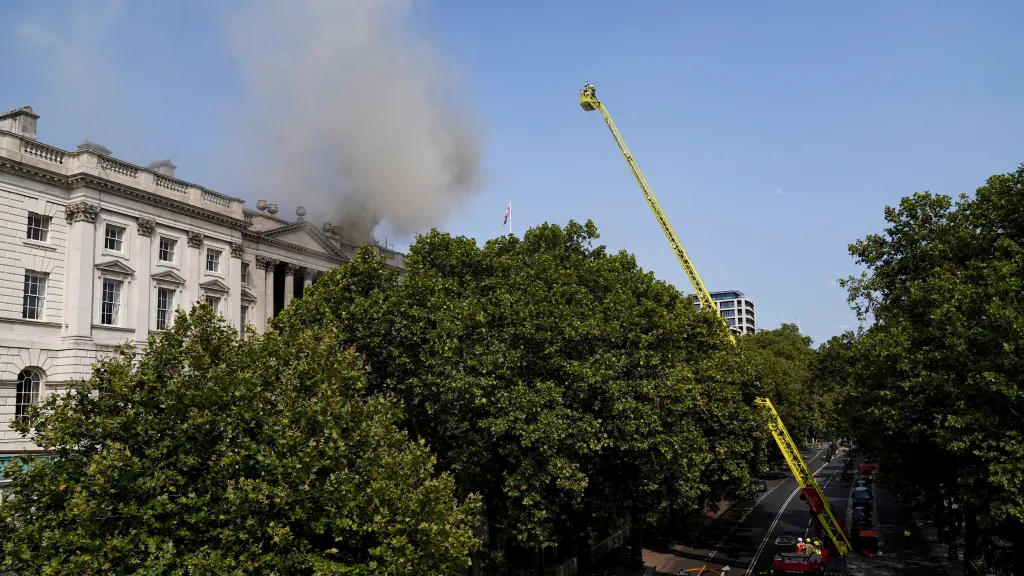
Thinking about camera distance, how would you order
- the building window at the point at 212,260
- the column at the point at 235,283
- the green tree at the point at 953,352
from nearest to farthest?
the green tree at the point at 953,352, the building window at the point at 212,260, the column at the point at 235,283

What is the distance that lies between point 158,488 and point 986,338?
25617 mm

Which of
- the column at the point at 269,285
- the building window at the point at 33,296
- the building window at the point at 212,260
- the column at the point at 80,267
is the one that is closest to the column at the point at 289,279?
the column at the point at 269,285

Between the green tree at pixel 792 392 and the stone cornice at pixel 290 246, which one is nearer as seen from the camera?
the stone cornice at pixel 290 246

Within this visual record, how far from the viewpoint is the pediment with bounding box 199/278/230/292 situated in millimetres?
43625

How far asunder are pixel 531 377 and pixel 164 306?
24479 mm

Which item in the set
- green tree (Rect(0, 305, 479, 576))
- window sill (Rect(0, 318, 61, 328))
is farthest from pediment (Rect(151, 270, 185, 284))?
green tree (Rect(0, 305, 479, 576))

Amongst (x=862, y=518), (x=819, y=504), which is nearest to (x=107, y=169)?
(x=819, y=504)

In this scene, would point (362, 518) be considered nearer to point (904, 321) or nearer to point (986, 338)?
point (986, 338)

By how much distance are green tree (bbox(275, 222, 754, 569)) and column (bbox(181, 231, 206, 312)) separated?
14.4 meters

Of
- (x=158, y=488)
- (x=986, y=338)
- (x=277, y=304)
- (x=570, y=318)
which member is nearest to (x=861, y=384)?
(x=986, y=338)

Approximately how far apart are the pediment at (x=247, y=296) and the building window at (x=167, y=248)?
654 centimetres

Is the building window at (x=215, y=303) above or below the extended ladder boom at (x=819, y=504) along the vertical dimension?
above

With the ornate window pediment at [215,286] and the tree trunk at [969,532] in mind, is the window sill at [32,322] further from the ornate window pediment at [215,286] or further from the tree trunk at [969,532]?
the tree trunk at [969,532]

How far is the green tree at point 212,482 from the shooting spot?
1534 cm
